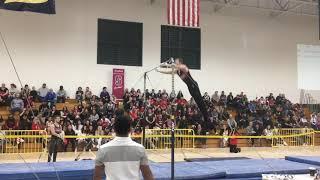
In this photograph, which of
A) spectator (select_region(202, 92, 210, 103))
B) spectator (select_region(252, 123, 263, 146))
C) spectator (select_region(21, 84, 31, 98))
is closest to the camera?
spectator (select_region(21, 84, 31, 98))

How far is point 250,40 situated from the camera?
22.2m

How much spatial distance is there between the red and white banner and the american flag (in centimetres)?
479

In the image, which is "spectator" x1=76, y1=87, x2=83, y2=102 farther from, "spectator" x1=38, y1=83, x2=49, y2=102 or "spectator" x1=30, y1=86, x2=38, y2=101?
"spectator" x1=30, y1=86, x2=38, y2=101

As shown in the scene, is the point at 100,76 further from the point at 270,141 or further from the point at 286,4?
the point at 286,4

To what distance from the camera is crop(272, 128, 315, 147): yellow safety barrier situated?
60.6 feet

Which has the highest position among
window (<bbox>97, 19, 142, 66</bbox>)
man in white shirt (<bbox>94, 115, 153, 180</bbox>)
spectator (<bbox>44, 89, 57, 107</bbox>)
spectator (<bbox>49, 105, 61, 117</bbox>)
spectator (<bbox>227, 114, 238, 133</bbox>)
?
window (<bbox>97, 19, 142, 66</bbox>)

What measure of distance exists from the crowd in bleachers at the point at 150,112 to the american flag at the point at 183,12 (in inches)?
123

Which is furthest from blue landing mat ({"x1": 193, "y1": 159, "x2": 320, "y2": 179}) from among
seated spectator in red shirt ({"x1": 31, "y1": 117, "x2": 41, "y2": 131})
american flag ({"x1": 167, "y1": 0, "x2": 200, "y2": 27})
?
seated spectator in red shirt ({"x1": 31, "y1": 117, "x2": 41, "y2": 131})

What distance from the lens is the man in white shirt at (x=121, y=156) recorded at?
3.67 m

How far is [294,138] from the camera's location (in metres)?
19.0

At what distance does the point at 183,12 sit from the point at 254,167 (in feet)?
24.0

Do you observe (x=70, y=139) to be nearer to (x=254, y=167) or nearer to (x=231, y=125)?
(x=231, y=125)

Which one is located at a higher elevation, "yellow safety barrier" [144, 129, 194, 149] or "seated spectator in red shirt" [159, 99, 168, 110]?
"seated spectator in red shirt" [159, 99, 168, 110]

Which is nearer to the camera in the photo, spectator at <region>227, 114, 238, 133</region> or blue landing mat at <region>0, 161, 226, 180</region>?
blue landing mat at <region>0, 161, 226, 180</region>
